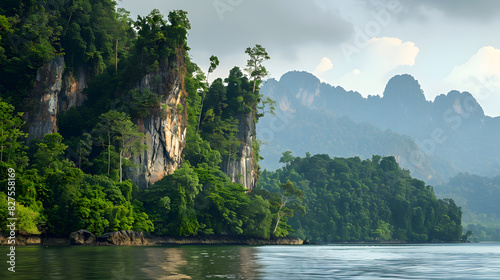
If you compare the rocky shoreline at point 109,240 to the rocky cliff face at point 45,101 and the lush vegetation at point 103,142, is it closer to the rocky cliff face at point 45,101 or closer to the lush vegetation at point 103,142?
the lush vegetation at point 103,142

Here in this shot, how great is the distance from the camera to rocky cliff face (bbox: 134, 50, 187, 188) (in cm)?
8169

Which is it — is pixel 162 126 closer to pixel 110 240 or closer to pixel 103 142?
pixel 103 142

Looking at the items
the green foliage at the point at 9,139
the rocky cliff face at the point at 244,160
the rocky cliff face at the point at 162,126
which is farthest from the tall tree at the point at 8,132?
the rocky cliff face at the point at 244,160

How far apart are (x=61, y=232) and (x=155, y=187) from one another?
18401mm

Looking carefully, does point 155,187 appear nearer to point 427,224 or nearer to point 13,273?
point 13,273

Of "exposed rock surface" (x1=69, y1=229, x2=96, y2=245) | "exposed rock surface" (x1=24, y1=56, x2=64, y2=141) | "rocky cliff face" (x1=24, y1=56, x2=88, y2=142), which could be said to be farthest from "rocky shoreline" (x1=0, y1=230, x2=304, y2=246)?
"exposed rock surface" (x1=24, y1=56, x2=64, y2=141)

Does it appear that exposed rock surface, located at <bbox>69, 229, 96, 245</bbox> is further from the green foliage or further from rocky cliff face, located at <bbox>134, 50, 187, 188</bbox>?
rocky cliff face, located at <bbox>134, 50, 187, 188</bbox>

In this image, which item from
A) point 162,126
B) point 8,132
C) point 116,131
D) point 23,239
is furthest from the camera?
point 162,126

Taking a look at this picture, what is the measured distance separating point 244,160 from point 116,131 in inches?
1455

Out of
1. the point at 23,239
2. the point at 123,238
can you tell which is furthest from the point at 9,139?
the point at 123,238

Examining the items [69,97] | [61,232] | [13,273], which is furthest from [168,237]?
[13,273]

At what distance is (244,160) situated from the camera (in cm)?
10919

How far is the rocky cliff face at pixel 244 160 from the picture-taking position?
106 m

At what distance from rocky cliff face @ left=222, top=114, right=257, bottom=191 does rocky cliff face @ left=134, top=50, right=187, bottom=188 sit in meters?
19.5
